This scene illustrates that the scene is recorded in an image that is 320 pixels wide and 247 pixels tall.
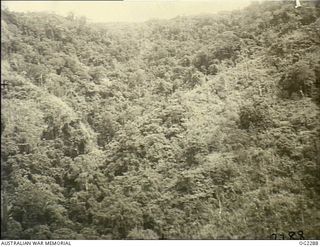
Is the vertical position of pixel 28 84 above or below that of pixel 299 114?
above

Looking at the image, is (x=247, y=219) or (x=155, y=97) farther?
(x=155, y=97)

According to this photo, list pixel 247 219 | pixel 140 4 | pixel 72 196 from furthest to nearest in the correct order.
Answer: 1. pixel 140 4
2. pixel 72 196
3. pixel 247 219

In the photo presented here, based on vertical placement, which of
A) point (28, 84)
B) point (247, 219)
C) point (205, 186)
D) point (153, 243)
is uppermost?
A: point (28, 84)

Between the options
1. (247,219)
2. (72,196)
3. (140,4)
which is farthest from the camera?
(140,4)

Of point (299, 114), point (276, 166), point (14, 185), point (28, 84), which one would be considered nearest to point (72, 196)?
point (14, 185)

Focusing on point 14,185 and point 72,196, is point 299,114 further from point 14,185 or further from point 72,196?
point 14,185

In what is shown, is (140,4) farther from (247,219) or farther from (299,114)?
(247,219)
